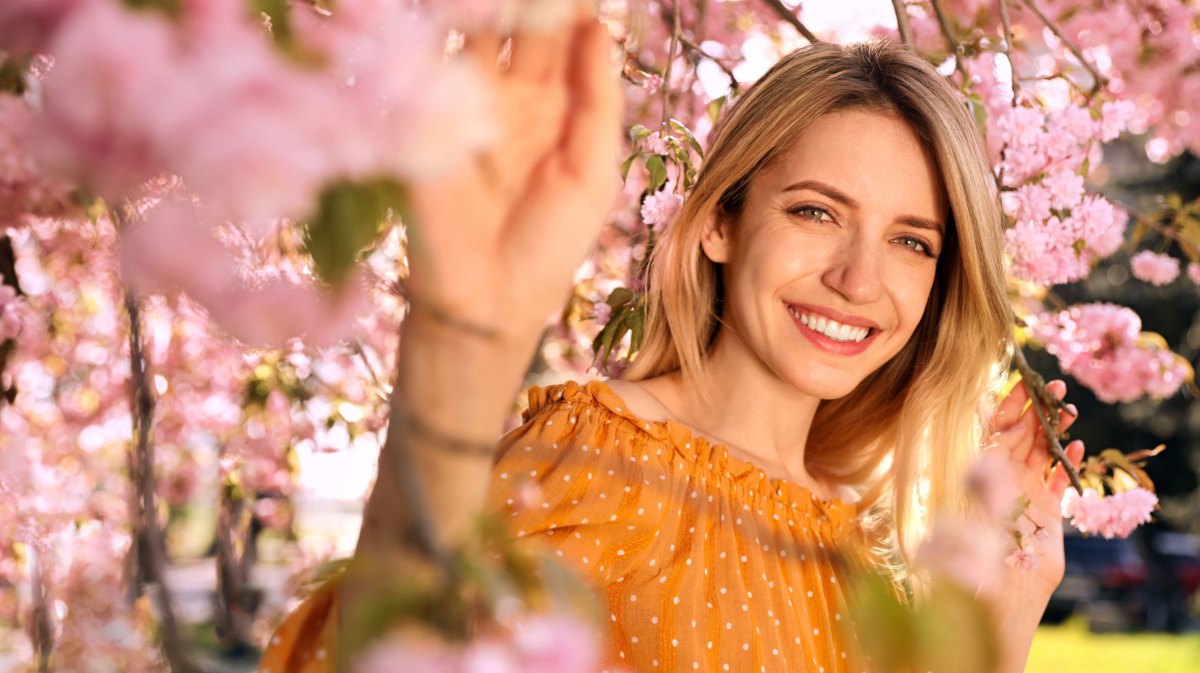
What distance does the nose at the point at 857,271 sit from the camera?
189cm

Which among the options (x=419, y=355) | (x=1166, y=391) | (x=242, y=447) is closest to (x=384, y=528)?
(x=419, y=355)

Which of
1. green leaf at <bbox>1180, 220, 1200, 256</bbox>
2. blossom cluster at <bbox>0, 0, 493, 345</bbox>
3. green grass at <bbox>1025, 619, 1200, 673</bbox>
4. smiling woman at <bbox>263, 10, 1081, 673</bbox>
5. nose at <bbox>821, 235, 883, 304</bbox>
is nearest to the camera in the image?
blossom cluster at <bbox>0, 0, 493, 345</bbox>

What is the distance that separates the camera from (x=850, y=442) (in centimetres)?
235

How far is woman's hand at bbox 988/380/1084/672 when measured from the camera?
200 cm

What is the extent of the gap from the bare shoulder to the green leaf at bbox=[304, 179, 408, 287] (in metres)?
1.34

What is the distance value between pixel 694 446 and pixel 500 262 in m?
1.24

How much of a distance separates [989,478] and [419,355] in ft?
1.12

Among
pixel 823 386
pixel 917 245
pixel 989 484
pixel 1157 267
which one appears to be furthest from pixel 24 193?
pixel 1157 267

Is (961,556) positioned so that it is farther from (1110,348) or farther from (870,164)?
(1110,348)

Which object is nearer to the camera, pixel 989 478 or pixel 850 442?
pixel 989 478

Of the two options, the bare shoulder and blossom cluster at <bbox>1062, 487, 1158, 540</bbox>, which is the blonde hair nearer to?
the bare shoulder

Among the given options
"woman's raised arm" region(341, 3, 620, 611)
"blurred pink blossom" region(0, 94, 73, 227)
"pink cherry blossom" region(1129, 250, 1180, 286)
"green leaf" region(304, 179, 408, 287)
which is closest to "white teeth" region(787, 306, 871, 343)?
"blurred pink blossom" region(0, 94, 73, 227)

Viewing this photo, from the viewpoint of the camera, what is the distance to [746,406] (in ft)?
6.75

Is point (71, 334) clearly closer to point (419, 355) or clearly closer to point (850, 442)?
point (850, 442)
